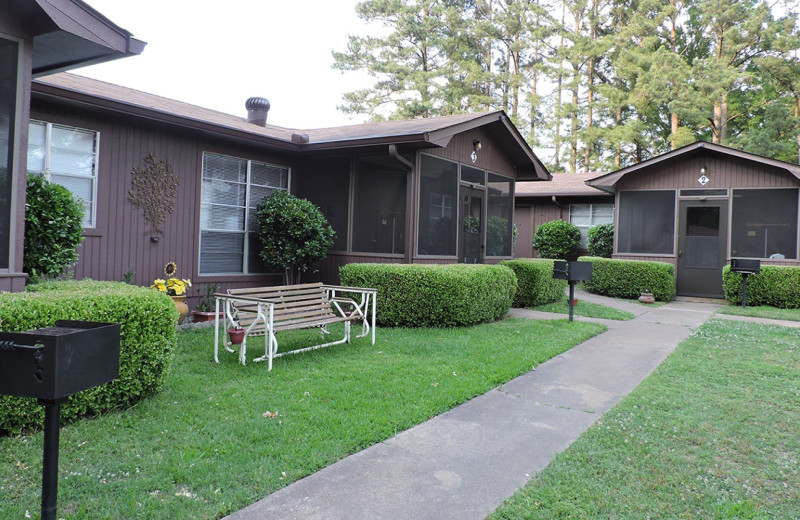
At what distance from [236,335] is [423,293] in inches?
105

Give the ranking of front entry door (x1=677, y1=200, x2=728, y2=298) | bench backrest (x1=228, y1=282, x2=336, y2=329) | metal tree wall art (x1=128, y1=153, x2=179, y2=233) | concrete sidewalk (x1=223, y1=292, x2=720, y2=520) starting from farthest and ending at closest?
front entry door (x1=677, y1=200, x2=728, y2=298) < metal tree wall art (x1=128, y1=153, x2=179, y2=233) < bench backrest (x1=228, y1=282, x2=336, y2=329) < concrete sidewalk (x1=223, y1=292, x2=720, y2=520)

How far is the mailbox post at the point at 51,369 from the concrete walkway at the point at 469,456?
2.64 ft

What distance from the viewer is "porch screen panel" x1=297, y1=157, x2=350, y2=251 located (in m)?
8.90

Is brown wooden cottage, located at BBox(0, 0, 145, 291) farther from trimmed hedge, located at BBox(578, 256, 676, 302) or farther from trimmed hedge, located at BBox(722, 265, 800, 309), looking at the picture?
trimmed hedge, located at BBox(722, 265, 800, 309)

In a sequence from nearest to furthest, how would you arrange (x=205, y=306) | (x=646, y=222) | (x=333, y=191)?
(x=205, y=306)
(x=333, y=191)
(x=646, y=222)

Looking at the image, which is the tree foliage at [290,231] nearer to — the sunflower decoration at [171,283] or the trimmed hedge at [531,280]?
the sunflower decoration at [171,283]

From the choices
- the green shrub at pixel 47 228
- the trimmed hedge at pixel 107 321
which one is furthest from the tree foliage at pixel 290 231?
the trimmed hedge at pixel 107 321

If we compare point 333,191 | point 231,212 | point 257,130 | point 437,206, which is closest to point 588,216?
point 437,206

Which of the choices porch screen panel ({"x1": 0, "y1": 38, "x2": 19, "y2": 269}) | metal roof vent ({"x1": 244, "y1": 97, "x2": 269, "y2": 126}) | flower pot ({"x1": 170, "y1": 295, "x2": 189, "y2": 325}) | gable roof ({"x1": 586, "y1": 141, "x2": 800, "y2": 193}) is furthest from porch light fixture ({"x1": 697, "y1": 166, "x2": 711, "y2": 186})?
porch screen panel ({"x1": 0, "y1": 38, "x2": 19, "y2": 269})

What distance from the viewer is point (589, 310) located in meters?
9.66

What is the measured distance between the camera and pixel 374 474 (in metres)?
2.88

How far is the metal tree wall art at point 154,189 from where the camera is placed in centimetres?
707

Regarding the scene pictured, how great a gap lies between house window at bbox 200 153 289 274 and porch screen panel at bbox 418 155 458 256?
2.50 metres

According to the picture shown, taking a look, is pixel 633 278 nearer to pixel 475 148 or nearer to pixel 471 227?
pixel 471 227
